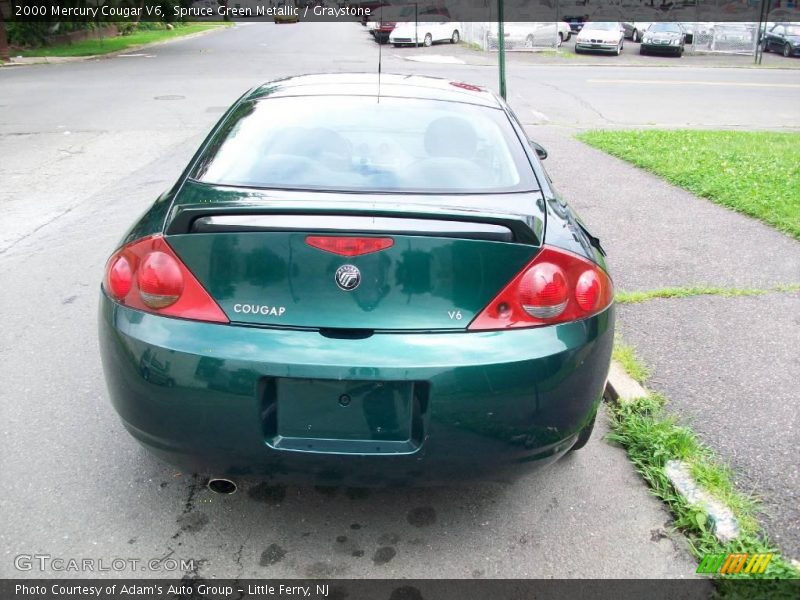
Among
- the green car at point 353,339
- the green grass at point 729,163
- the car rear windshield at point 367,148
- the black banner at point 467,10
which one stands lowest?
the green grass at point 729,163

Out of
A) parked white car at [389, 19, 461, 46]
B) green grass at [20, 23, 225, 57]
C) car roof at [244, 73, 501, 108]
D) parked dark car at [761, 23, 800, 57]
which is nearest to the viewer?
car roof at [244, 73, 501, 108]

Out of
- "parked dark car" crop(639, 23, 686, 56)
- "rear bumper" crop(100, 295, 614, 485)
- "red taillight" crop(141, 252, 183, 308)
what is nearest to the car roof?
"red taillight" crop(141, 252, 183, 308)

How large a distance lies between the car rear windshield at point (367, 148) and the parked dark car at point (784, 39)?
31122mm

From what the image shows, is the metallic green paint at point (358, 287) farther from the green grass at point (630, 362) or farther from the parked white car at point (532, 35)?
the parked white car at point (532, 35)

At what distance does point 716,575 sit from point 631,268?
317 centimetres

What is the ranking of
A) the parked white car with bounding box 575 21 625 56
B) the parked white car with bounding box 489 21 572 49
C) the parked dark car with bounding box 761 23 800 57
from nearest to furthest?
the parked white car with bounding box 575 21 625 56 → the parked white car with bounding box 489 21 572 49 → the parked dark car with bounding box 761 23 800 57

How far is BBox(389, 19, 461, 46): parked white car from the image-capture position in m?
29.7

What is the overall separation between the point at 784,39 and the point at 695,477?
33.0 m

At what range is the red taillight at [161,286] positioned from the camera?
94.4 inches

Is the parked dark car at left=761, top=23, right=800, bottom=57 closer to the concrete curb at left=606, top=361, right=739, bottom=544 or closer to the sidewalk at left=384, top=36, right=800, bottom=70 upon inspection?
the sidewalk at left=384, top=36, right=800, bottom=70

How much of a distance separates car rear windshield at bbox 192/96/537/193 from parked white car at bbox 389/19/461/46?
27.2 m

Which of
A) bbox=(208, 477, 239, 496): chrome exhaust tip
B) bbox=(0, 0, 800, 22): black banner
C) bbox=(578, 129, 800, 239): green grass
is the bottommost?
bbox=(578, 129, 800, 239): green grass

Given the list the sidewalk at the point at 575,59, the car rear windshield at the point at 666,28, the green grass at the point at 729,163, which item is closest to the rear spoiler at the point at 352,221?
the green grass at the point at 729,163

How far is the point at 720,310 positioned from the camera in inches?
181
